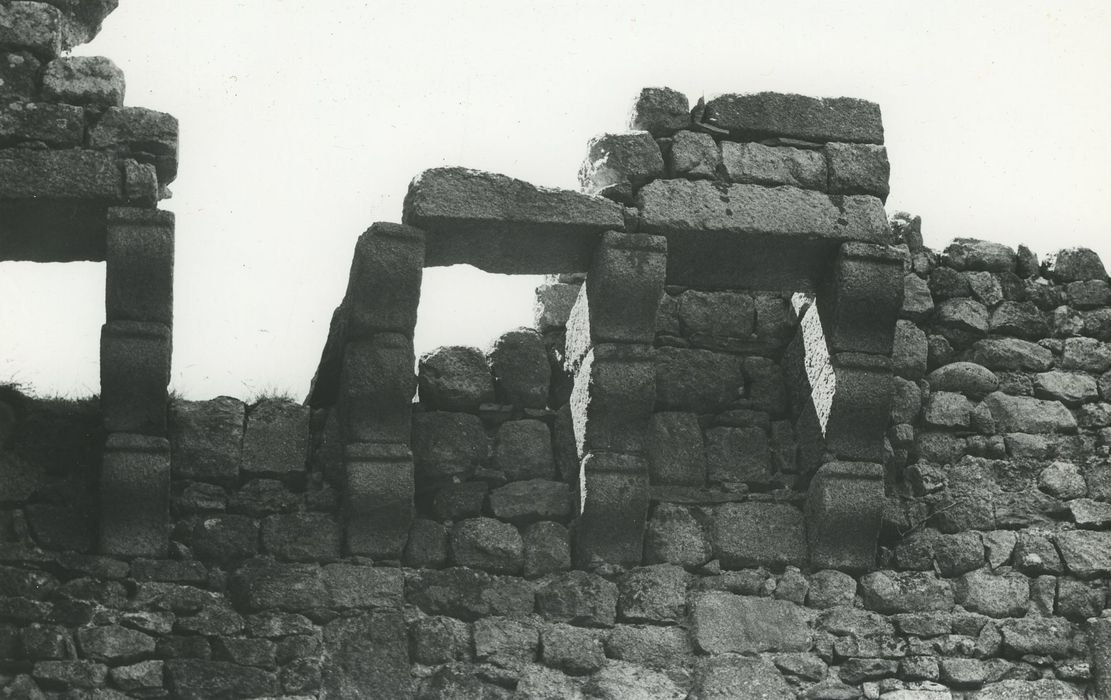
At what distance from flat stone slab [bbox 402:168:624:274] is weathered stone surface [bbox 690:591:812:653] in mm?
1502

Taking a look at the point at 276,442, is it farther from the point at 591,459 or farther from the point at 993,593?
the point at 993,593

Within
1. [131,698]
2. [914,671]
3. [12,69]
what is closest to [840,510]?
[914,671]

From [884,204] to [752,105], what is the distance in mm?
714

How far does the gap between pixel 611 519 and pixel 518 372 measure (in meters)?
0.76

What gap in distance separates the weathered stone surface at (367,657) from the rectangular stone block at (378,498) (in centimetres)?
29

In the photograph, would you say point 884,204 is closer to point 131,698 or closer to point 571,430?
point 571,430

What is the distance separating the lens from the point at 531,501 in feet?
23.5

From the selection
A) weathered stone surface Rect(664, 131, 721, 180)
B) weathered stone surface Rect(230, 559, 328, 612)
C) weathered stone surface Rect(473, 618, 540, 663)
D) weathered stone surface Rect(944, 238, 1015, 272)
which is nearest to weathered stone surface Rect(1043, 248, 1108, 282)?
weathered stone surface Rect(944, 238, 1015, 272)

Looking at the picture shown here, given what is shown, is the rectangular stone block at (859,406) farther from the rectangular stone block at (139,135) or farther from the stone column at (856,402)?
the rectangular stone block at (139,135)

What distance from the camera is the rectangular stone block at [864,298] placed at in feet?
23.6

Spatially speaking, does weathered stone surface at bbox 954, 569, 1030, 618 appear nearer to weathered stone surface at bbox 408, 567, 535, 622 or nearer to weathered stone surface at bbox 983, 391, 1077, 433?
weathered stone surface at bbox 983, 391, 1077, 433

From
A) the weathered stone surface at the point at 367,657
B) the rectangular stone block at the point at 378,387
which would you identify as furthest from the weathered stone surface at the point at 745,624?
the rectangular stone block at the point at 378,387

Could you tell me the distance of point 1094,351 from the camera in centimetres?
783

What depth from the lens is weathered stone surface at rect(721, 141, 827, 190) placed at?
23.7ft
